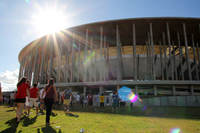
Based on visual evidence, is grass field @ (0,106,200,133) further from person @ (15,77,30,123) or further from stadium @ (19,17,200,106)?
stadium @ (19,17,200,106)

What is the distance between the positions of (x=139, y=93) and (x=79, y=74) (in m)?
14.7

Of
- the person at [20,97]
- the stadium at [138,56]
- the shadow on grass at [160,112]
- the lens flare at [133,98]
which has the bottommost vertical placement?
the shadow on grass at [160,112]

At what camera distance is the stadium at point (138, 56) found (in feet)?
68.9

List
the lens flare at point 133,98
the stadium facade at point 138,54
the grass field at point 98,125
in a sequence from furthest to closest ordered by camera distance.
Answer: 1. the stadium facade at point 138,54
2. the lens flare at point 133,98
3. the grass field at point 98,125

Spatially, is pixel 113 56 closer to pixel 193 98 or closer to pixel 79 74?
pixel 79 74

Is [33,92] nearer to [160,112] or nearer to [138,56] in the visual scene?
[160,112]

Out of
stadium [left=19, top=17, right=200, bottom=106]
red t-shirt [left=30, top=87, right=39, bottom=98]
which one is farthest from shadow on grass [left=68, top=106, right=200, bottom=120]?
stadium [left=19, top=17, right=200, bottom=106]

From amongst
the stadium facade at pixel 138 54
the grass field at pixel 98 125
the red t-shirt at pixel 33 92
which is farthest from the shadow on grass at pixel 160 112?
the stadium facade at pixel 138 54

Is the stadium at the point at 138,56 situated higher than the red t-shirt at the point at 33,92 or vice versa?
the stadium at the point at 138,56

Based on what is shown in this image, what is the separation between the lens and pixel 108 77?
3119cm

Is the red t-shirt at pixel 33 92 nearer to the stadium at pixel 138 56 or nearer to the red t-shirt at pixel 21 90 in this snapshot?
the red t-shirt at pixel 21 90

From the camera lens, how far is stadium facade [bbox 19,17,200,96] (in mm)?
21312

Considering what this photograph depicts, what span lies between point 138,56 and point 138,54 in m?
0.89

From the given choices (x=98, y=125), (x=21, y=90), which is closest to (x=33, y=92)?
(x=21, y=90)
